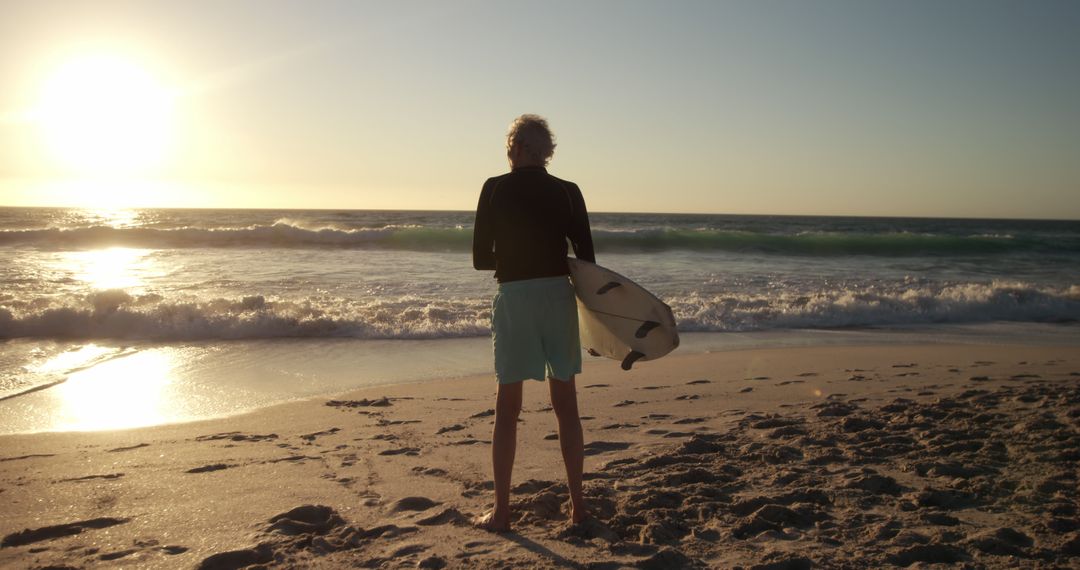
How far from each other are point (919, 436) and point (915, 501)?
1.13 m

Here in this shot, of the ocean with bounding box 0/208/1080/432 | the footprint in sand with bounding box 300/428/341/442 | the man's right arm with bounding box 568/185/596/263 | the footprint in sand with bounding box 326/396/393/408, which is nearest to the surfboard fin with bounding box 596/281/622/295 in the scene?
the man's right arm with bounding box 568/185/596/263

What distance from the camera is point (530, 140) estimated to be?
2.86 meters

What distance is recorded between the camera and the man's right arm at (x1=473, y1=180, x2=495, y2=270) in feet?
9.45

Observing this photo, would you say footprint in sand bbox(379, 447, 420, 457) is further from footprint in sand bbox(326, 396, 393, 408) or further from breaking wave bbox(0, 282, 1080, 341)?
breaking wave bbox(0, 282, 1080, 341)

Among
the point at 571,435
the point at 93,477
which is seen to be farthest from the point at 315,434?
the point at 571,435

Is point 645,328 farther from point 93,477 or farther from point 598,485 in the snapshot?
point 93,477

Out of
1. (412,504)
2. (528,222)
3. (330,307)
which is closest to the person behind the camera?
(528,222)

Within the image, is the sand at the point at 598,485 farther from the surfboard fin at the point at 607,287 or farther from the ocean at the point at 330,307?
the ocean at the point at 330,307

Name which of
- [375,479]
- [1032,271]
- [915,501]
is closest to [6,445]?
[375,479]

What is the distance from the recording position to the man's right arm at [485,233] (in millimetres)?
2879

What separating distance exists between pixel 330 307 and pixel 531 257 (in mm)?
7866

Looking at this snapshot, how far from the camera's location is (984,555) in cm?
264

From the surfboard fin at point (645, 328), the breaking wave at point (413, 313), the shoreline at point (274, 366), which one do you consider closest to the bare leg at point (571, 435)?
the surfboard fin at point (645, 328)

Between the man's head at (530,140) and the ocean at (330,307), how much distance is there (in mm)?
3635
